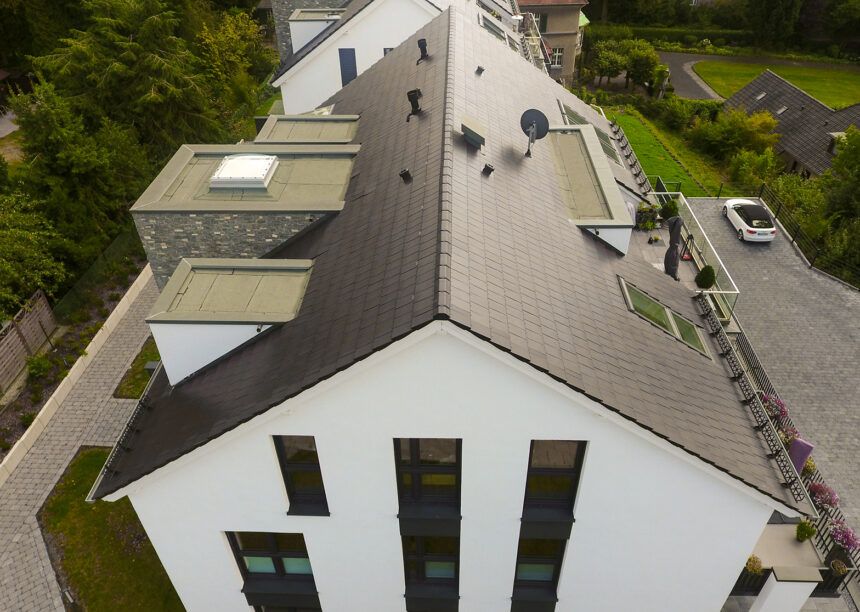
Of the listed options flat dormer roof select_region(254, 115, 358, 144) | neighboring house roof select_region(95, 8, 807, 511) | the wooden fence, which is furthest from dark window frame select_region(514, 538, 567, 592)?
the wooden fence

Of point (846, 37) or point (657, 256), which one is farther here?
point (846, 37)

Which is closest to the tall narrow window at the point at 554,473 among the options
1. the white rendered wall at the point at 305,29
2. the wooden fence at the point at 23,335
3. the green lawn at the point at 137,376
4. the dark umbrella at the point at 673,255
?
the dark umbrella at the point at 673,255

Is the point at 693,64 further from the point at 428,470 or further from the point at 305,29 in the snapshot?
the point at 428,470

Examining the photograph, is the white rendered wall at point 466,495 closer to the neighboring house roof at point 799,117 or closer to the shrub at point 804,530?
the shrub at point 804,530

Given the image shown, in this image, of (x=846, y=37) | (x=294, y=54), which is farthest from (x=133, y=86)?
(x=846, y=37)

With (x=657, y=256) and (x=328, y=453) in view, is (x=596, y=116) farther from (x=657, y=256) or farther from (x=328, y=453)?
(x=328, y=453)

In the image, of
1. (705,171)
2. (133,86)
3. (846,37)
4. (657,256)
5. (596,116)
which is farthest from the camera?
(846,37)

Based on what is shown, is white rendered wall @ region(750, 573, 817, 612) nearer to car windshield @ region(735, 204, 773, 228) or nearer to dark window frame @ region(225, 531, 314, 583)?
dark window frame @ region(225, 531, 314, 583)

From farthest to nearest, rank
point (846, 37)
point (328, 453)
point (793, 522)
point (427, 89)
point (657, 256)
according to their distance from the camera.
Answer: point (846, 37) < point (657, 256) < point (427, 89) < point (793, 522) < point (328, 453)

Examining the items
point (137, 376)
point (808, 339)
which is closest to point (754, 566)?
point (808, 339)
